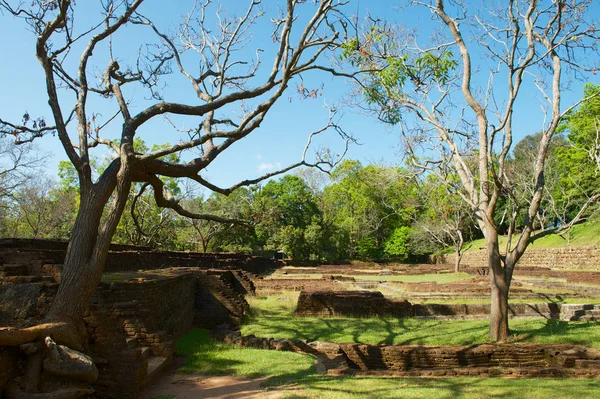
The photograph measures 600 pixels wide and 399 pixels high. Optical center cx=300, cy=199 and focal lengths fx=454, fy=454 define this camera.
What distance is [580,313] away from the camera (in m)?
12.2

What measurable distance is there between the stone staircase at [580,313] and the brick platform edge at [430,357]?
14.0ft

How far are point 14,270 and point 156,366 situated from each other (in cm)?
310

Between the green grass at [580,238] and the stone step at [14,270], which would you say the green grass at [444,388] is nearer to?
the stone step at [14,270]

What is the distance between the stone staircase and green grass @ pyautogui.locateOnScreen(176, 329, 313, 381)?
26.4 ft

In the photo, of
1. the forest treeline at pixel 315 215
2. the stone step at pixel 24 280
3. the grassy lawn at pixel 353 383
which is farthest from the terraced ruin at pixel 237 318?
the forest treeline at pixel 315 215

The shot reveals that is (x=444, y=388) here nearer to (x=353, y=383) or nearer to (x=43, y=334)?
(x=353, y=383)

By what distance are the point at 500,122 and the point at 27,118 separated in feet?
30.9

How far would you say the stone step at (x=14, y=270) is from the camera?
7670 millimetres

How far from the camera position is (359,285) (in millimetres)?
21531

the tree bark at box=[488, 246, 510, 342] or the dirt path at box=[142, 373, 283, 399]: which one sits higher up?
the tree bark at box=[488, 246, 510, 342]

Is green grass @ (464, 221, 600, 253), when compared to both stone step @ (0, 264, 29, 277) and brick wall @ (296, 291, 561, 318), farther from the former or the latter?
stone step @ (0, 264, 29, 277)

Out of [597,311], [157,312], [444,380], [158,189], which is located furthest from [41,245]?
[597,311]

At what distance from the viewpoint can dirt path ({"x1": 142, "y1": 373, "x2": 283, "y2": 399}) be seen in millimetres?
6242

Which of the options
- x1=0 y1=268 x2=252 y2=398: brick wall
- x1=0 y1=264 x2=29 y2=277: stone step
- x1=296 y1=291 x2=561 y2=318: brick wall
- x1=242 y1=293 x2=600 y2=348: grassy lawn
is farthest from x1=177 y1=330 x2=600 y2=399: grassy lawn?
x1=296 y1=291 x2=561 y2=318: brick wall
